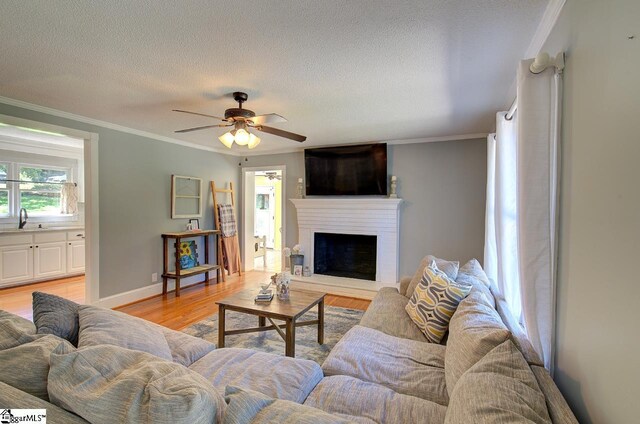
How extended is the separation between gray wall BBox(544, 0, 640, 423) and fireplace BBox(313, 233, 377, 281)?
3622 millimetres

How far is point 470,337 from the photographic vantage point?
141 cm

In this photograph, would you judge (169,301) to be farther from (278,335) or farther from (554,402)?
(554,402)

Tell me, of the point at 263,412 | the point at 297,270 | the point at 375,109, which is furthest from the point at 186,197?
the point at 263,412

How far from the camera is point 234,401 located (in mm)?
849

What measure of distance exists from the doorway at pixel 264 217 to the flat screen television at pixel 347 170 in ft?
2.39

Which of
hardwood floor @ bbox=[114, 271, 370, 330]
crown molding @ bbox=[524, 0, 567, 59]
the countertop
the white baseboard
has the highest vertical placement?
crown molding @ bbox=[524, 0, 567, 59]

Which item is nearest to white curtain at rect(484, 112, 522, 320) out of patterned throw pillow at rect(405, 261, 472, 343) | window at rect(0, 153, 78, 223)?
patterned throw pillow at rect(405, 261, 472, 343)

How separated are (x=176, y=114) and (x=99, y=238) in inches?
72.2

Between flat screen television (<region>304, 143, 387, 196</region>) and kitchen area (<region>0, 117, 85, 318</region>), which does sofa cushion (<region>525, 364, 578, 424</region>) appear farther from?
kitchen area (<region>0, 117, 85, 318</region>)

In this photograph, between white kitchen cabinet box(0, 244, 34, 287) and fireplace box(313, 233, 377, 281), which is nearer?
white kitchen cabinet box(0, 244, 34, 287)

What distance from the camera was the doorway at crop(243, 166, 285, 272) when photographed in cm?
586

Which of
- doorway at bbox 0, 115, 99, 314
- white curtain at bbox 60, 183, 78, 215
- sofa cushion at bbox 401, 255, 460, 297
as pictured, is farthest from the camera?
white curtain at bbox 60, 183, 78, 215

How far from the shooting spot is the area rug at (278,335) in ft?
8.97

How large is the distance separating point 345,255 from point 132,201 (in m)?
3.31
